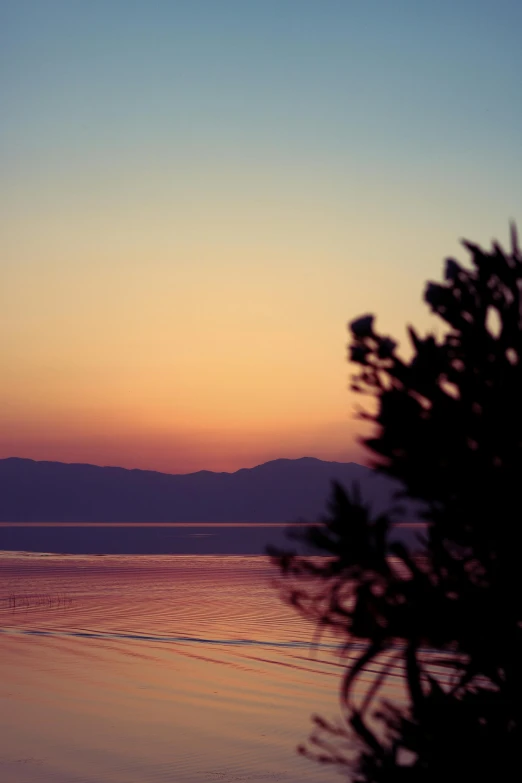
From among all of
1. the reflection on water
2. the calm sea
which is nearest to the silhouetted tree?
the calm sea

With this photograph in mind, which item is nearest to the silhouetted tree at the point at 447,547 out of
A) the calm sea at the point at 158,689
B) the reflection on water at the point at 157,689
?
the calm sea at the point at 158,689

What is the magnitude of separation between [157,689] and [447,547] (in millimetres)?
→ 14675

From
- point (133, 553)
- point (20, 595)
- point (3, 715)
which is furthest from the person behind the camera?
point (133, 553)

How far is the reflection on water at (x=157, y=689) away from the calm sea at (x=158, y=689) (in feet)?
0.10

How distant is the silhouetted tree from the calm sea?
284 cm

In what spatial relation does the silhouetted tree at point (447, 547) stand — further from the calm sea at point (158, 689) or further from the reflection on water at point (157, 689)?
the reflection on water at point (157, 689)

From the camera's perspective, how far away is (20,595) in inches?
1372

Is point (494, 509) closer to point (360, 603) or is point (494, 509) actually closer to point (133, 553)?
point (360, 603)

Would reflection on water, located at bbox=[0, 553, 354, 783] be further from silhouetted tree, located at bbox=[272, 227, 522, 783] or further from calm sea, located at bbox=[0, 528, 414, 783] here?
silhouetted tree, located at bbox=[272, 227, 522, 783]

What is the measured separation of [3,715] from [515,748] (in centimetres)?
1343

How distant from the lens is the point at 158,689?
18.1 metres

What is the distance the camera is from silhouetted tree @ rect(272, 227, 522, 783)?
4.12 metres

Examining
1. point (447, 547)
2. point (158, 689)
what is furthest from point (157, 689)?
point (447, 547)

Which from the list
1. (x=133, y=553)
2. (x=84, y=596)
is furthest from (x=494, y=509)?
(x=133, y=553)
